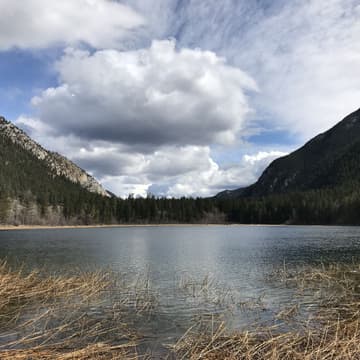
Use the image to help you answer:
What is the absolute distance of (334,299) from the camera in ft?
86.6

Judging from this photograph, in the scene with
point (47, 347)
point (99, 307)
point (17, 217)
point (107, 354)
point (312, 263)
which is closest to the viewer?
point (107, 354)

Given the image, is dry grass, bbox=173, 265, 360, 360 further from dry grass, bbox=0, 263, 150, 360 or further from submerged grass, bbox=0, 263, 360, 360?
dry grass, bbox=0, 263, 150, 360

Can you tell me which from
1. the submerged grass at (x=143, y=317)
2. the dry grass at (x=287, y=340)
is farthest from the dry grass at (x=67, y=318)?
the dry grass at (x=287, y=340)

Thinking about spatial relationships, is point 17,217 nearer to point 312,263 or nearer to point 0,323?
point 312,263

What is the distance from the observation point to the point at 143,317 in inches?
897

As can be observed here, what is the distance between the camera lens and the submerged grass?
1488 cm

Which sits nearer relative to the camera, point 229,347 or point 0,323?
point 229,347

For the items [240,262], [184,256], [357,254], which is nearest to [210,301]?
[240,262]

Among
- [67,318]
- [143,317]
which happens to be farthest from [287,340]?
[67,318]

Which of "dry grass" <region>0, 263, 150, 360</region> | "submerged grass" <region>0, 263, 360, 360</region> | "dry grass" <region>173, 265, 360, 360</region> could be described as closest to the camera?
"dry grass" <region>173, 265, 360, 360</region>

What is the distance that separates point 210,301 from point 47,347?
12.8m

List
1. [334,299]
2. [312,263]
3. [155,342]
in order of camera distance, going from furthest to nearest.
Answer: [312,263] → [334,299] → [155,342]

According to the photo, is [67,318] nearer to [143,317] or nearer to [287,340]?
[143,317]

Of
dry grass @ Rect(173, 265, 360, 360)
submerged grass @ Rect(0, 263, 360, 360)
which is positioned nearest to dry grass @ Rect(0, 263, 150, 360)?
submerged grass @ Rect(0, 263, 360, 360)
